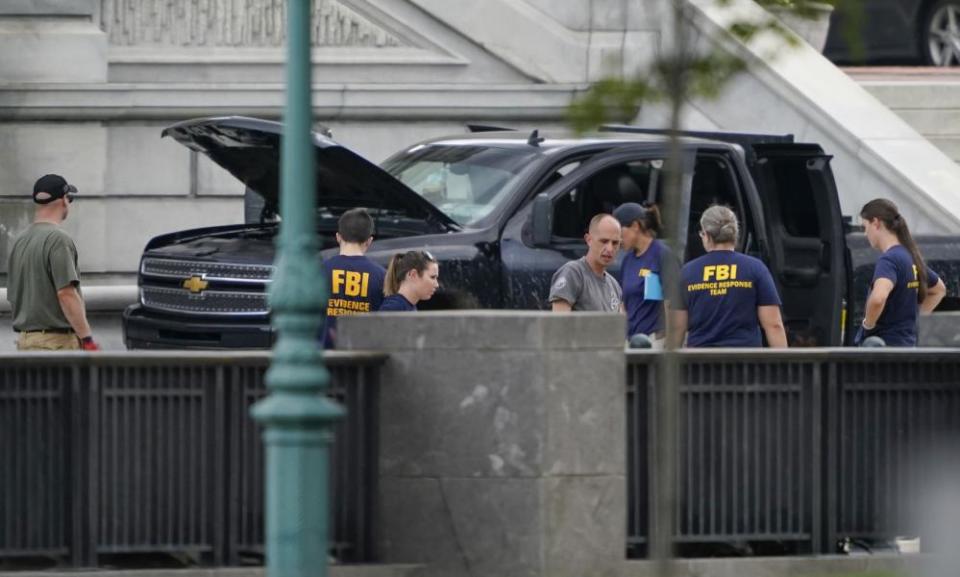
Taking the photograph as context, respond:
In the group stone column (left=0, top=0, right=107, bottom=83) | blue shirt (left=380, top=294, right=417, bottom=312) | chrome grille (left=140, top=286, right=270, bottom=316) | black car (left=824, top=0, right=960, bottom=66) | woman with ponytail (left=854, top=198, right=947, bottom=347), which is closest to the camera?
blue shirt (left=380, top=294, right=417, bottom=312)

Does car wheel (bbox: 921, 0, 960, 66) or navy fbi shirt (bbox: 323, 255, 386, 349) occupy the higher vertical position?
car wheel (bbox: 921, 0, 960, 66)

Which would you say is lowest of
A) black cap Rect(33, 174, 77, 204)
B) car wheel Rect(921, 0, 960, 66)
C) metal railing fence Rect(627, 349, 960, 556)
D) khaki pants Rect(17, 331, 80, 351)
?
metal railing fence Rect(627, 349, 960, 556)

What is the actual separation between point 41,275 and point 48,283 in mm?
58

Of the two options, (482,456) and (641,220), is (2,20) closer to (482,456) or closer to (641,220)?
(641,220)

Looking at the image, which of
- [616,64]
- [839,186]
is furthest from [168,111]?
[616,64]

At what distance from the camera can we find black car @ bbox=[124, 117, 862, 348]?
494 inches

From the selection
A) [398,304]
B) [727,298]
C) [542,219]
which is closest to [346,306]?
[398,304]

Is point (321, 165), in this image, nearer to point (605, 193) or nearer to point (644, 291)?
point (605, 193)

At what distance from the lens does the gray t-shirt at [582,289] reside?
11.5 metres

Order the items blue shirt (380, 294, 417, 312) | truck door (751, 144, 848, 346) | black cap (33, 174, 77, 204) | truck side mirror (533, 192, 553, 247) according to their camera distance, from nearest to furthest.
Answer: blue shirt (380, 294, 417, 312) → black cap (33, 174, 77, 204) → truck side mirror (533, 192, 553, 247) → truck door (751, 144, 848, 346)

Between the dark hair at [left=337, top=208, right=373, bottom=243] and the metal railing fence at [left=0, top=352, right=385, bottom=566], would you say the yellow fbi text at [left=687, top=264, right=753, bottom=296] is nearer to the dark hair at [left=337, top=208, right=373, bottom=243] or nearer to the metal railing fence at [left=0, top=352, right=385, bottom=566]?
the dark hair at [left=337, top=208, right=373, bottom=243]

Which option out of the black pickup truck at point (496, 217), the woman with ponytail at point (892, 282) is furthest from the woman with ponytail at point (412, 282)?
the woman with ponytail at point (892, 282)

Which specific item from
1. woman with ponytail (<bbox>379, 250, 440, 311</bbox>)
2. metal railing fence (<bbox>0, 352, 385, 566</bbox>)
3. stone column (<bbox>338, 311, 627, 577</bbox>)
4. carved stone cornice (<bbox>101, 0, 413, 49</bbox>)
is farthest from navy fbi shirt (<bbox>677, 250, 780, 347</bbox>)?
carved stone cornice (<bbox>101, 0, 413, 49</bbox>)

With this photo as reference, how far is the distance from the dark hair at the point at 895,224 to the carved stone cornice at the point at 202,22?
26.2 ft
